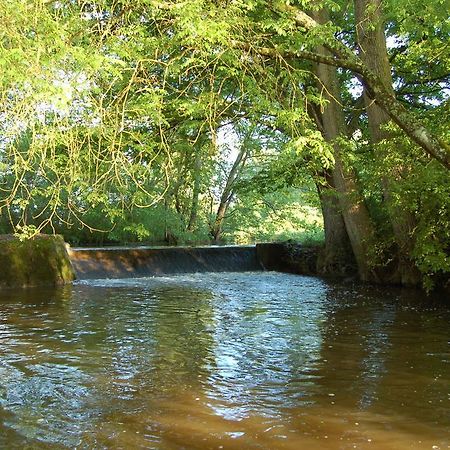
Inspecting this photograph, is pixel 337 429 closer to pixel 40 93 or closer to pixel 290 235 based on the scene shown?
pixel 40 93

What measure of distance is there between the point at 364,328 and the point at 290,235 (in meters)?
19.9

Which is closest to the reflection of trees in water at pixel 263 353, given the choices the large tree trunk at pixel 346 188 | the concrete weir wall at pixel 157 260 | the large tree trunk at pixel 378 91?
the large tree trunk at pixel 378 91

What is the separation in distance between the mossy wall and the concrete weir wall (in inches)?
29.4

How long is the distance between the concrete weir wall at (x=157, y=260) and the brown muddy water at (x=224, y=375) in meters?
4.83

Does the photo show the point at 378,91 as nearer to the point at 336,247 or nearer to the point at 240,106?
the point at 240,106

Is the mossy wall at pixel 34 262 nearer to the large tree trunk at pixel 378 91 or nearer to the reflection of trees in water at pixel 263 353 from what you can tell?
the reflection of trees in water at pixel 263 353

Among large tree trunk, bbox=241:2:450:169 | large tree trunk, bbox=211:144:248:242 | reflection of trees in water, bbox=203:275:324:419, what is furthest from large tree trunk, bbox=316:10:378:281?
large tree trunk, bbox=211:144:248:242

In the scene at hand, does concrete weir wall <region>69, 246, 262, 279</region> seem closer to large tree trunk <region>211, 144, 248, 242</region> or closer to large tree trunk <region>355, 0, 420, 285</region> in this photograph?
large tree trunk <region>355, 0, 420, 285</region>

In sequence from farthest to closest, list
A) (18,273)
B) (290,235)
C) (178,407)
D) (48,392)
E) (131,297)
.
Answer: (290,235) < (18,273) < (131,297) < (48,392) < (178,407)

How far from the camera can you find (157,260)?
16.2 m

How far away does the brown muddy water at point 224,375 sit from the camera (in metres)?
4.03

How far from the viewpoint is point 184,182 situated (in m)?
24.0

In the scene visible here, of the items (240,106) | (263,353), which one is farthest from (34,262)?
(240,106)

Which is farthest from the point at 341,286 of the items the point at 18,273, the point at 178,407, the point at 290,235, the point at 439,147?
the point at 290,235
